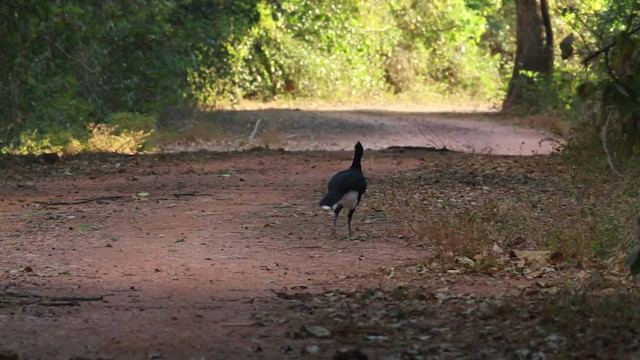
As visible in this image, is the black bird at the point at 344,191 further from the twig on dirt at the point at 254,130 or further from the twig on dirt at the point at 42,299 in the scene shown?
the twig on dirt at the point at 254,130

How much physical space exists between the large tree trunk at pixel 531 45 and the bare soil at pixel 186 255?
13.3 metres

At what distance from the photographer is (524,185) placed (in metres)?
14.7

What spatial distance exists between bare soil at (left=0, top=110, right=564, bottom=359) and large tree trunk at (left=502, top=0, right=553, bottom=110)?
523 inches

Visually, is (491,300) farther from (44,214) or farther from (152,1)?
(152,1)

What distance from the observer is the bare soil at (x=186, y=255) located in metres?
6.93

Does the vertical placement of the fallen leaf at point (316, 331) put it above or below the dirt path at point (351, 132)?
above

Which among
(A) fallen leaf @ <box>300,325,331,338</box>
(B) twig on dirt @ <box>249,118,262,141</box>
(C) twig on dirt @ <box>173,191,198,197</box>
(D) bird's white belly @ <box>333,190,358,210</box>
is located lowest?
(B) twig on dirt @ <box>249,118,262,141</box>

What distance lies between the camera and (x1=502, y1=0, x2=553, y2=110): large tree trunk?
3181 cm

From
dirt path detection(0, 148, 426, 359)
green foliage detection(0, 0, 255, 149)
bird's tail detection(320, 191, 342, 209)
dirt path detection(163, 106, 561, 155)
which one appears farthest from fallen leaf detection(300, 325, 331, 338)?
dirt path detection(163, 106, 561, 155)

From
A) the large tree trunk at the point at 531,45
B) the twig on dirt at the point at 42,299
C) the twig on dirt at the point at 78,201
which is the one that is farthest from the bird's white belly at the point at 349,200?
the large tree trunk at the point at 531,45

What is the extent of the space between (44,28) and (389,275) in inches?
515

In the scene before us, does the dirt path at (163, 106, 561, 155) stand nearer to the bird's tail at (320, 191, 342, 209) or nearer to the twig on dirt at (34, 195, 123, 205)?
the twig on dirt at (34, 195, 123, 205)

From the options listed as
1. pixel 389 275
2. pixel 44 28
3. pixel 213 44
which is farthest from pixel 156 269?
pixel 213 44

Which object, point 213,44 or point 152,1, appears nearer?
point 152,1
